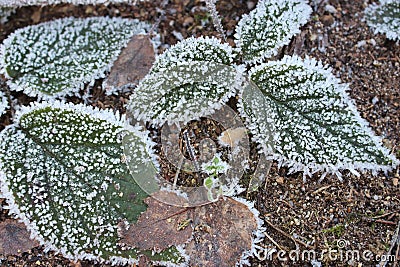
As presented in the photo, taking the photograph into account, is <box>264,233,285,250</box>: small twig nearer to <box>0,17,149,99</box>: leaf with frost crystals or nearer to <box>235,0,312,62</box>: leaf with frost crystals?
<box>235,0,312,62</box>: leaf with frost crystals

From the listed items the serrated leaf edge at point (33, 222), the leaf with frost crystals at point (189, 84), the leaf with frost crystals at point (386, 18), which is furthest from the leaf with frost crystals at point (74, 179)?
the leaf with frost crystals at point (386, 18)

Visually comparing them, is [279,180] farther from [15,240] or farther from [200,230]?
[15,240]

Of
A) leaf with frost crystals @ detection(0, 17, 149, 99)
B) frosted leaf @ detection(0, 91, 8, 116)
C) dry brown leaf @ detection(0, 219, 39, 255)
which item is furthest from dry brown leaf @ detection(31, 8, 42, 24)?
dry brown leaf @ detection(0, 219, 39, 255)

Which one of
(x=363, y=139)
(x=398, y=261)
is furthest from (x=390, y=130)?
(x=398, y=261)

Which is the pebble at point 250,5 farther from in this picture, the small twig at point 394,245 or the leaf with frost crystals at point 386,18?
the small twig at point 394,245

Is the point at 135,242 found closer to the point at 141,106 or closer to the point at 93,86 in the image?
the point at 141,106

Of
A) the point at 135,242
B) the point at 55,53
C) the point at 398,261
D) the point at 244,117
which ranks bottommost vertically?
the point at 398,261

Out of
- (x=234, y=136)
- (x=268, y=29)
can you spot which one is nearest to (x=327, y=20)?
(x=268, y=29)
